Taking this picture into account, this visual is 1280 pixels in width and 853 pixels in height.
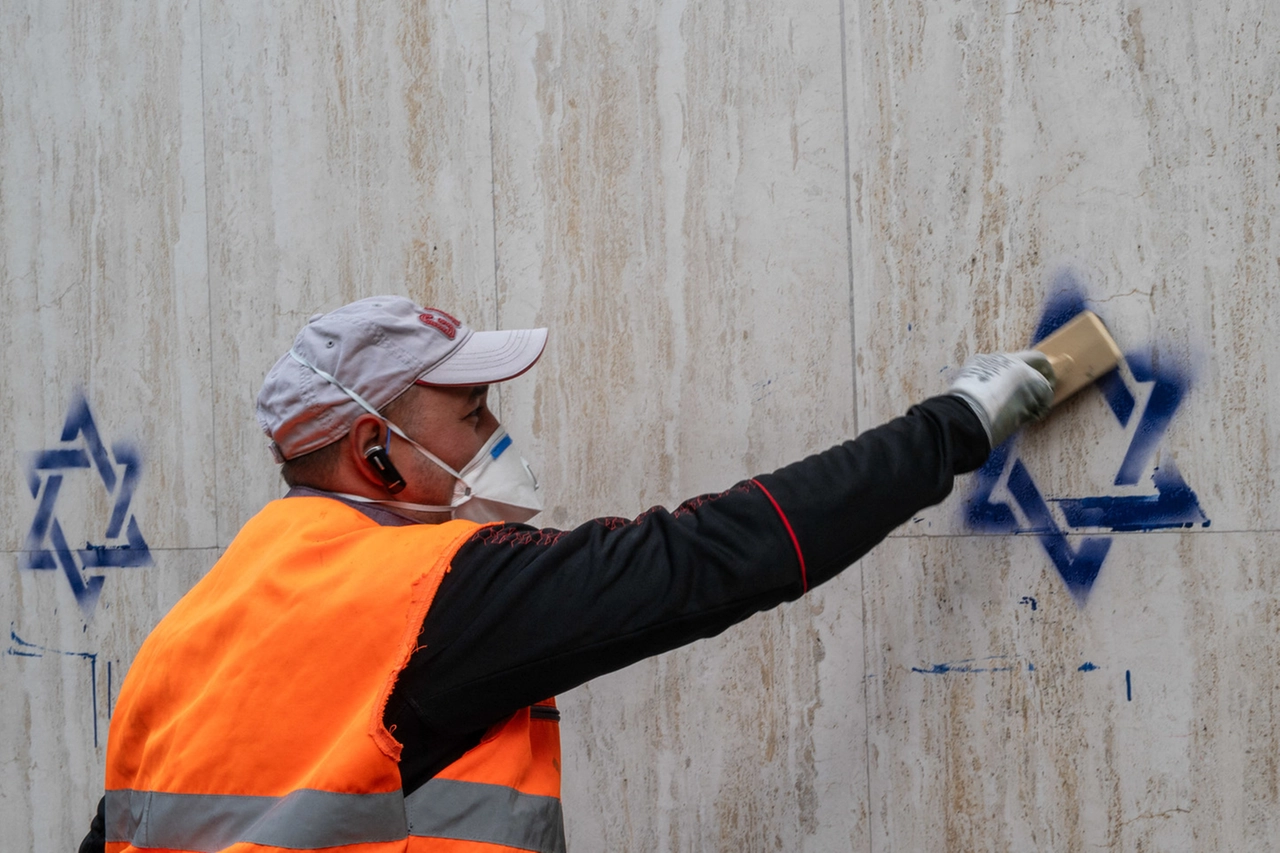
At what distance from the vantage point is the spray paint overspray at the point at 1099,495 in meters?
2.19

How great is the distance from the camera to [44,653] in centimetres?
328

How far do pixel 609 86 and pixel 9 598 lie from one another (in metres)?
2.67

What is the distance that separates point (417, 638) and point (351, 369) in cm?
53

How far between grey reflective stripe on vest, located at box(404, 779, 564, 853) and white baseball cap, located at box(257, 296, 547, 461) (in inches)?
25.6

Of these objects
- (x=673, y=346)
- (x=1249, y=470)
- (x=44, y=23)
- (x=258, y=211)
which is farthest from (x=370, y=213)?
(x=1249, y=470)

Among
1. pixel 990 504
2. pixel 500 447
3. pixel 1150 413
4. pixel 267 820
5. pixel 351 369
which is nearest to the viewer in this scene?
pixel 267 820

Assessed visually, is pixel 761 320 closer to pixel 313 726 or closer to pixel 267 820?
pixel 313 726

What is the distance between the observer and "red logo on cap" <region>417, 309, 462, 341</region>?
1839 mm

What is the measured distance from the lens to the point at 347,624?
1.52 meters

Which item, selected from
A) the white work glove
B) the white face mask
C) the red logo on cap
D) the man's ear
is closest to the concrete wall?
the white work glove

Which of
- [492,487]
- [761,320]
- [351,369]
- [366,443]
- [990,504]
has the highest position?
[761,320]

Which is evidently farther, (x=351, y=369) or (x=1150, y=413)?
(x=1150, y=413)

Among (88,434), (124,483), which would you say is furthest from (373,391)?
(88,434)

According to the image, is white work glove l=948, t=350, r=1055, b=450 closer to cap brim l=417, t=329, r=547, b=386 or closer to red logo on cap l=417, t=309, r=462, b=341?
cap brim l=417, t=329, r=547, b=386
